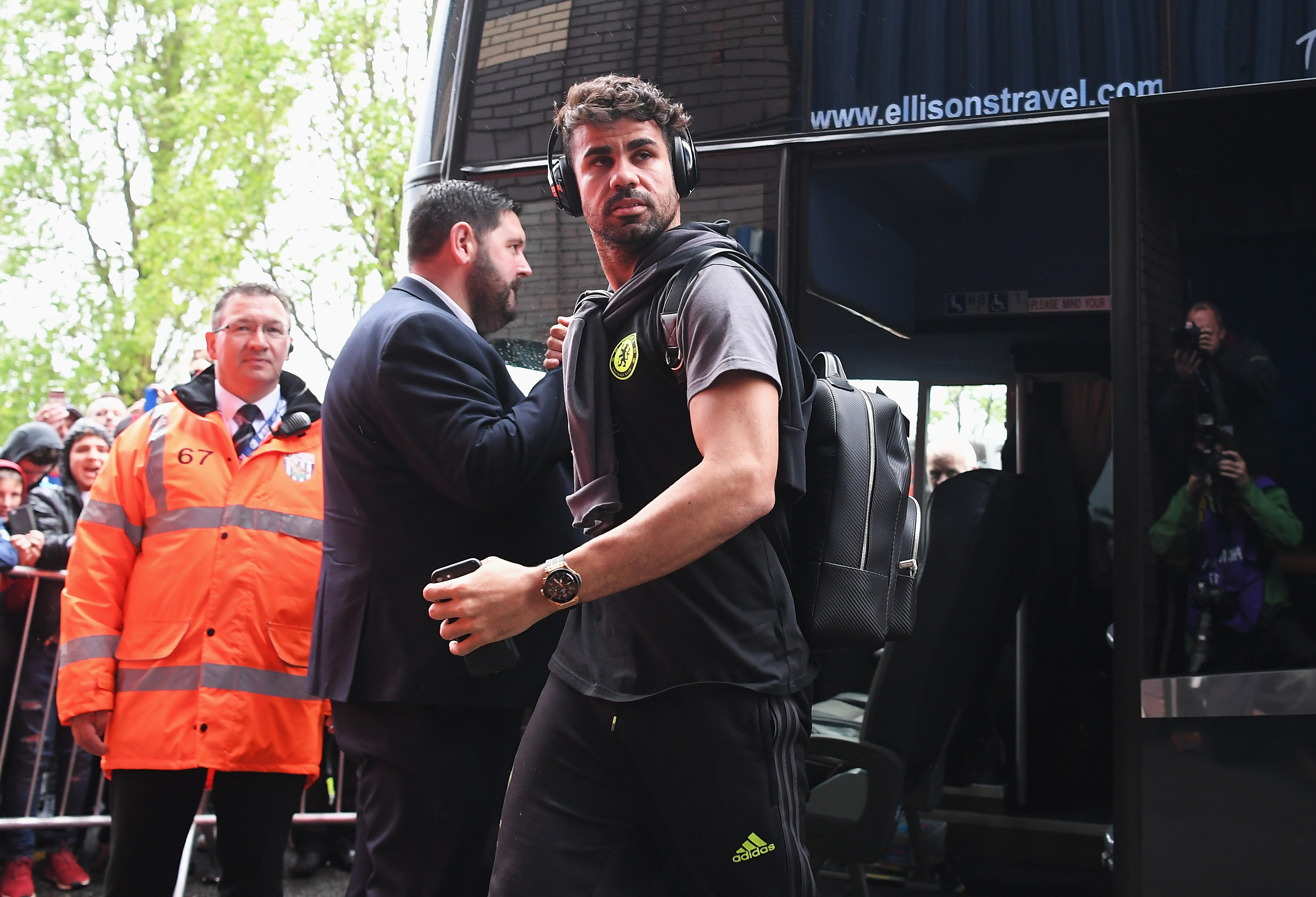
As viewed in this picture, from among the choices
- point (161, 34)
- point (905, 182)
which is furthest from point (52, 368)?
point (905, 182)

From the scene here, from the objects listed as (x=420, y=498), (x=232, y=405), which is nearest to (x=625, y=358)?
(x=420, y=498)

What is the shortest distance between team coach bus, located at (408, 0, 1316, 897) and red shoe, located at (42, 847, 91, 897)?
2.95 metres

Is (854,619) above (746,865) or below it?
above

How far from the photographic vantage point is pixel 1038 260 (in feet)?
16.7

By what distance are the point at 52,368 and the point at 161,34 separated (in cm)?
603

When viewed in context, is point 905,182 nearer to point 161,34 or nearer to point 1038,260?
point 1038,260

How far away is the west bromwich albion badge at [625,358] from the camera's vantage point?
1.96 metres

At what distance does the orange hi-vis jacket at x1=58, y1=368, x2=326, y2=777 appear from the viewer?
10.0 feet

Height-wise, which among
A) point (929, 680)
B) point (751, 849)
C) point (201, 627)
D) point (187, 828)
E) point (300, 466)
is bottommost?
point (187, 828)

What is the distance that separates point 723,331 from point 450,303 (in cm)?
128

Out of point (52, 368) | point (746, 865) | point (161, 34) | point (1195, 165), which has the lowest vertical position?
point (746, 865)

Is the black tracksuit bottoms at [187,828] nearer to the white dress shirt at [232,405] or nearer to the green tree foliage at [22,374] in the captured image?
the white dress shirt at [232,405]

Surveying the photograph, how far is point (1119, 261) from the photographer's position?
8.73ft

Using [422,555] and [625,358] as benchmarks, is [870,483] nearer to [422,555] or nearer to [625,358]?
[625,358]
